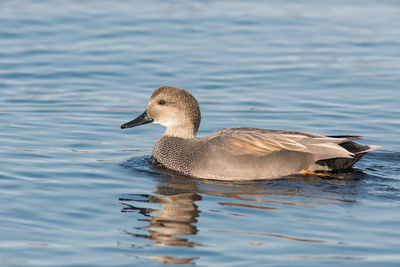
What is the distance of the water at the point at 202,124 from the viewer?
6777 mm

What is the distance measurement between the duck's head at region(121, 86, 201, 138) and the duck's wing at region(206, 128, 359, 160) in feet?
2.07

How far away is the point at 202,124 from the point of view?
11367mm

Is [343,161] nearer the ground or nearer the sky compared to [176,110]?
nearer the ground

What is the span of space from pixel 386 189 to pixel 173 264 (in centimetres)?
314

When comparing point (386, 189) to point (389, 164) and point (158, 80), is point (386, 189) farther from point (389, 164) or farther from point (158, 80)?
point (158, 80)

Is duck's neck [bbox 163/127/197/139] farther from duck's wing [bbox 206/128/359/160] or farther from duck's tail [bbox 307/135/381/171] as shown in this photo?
duck's tail [bbox 307/135/381/171]

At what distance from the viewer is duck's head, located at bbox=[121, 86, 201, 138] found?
31.7 feet

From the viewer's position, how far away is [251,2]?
18.8 m

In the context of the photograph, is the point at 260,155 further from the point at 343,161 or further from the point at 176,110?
the point at 176,110

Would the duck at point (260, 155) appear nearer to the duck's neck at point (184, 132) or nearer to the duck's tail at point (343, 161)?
the duck's tail at point (343, 161)

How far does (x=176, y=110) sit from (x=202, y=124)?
1.68 meters

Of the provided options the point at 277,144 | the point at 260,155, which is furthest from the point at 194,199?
the point at 277,144

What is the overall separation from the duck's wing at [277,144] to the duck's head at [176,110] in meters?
0.63

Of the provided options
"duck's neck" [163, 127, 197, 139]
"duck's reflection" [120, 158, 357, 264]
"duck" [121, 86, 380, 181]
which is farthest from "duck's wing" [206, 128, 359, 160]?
"duck's neck" [163, 127, 197, 139]
